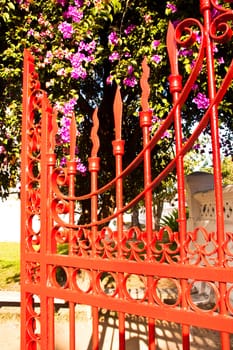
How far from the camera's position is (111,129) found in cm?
559

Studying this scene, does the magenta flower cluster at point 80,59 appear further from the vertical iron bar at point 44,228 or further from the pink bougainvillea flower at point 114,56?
the vertical iron bar at point 44,228

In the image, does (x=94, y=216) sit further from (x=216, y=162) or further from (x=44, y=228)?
(x=216, y=162)

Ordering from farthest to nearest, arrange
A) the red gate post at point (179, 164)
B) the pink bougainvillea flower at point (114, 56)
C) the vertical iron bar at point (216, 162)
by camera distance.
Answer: the pink bougainvillea flower at point (114, 56) < the red gate post at point (179, 164) < the vertical iron bar at point (216, 162)

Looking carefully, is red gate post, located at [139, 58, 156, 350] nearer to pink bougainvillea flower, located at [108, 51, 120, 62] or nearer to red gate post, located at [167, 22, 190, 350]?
red gate post, located at [167, 22, 190, 350]

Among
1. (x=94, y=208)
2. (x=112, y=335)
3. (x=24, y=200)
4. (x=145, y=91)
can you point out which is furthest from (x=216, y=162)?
(x=112, y=335)

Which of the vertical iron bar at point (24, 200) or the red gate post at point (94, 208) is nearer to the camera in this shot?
the red gate post at point (94, 208)

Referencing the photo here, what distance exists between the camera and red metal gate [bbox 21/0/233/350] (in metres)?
1.23

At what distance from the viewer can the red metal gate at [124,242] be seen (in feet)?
4.03

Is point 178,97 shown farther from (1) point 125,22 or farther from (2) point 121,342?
(1) point 125,22

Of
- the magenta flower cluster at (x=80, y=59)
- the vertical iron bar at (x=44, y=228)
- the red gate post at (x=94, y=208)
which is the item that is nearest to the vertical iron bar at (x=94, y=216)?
the red gate post at (x=94, y=208)

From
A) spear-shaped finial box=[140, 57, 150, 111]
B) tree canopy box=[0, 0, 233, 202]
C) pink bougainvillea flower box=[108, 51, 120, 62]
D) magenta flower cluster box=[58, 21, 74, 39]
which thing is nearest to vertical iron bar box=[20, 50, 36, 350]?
spear-shaped finial box=[140, 57, 150, 111]

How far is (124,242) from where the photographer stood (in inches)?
58.4

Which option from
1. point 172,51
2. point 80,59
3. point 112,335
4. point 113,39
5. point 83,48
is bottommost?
point 112,335

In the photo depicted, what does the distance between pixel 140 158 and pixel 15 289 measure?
5.59 metres
